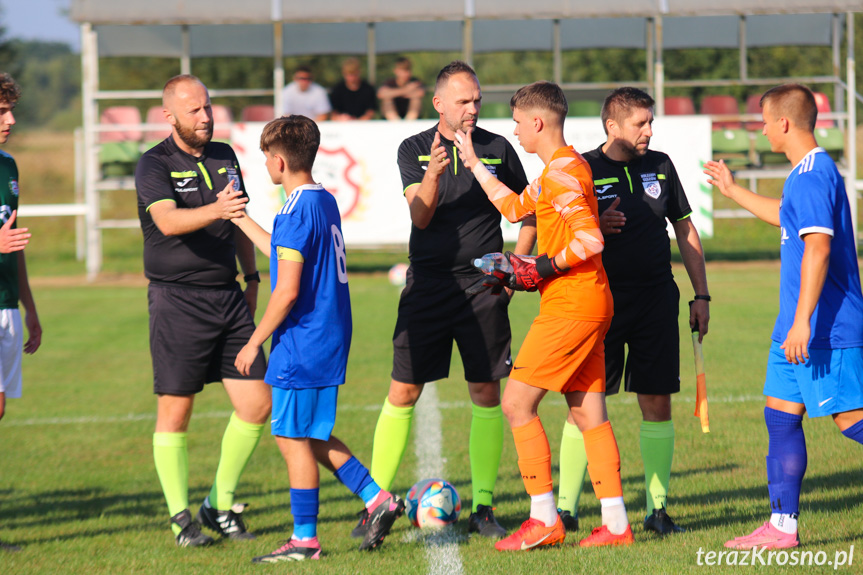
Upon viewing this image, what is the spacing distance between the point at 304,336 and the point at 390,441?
1019mm

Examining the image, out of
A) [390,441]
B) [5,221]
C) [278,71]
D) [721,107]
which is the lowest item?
[390,441]

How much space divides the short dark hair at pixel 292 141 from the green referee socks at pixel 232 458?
57.5 inches

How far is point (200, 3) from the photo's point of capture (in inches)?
683

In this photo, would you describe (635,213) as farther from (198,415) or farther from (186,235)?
(198,415)

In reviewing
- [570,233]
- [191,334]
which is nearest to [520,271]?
[570,233]

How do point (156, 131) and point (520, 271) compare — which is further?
point (156, 131)

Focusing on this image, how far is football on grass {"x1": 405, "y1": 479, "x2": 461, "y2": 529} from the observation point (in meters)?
4.86

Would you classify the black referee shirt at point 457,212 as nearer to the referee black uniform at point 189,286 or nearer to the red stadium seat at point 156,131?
the referee black uniform at point 189,286

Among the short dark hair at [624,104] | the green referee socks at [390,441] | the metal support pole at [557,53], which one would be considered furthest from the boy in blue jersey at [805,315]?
the metal support pole at [557,53]

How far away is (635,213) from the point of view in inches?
187

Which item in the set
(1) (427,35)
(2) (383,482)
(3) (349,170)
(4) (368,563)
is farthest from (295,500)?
(1) (427,35)

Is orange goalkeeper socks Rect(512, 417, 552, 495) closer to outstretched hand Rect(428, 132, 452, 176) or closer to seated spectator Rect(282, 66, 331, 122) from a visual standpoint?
outstretched hand Rect(428, 132, 452, 176)

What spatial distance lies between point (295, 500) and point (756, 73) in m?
32.4

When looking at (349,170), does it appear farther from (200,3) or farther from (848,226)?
(848,226)
